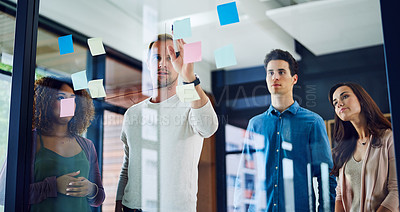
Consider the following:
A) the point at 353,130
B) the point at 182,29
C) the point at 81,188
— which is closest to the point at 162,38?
the point at 182,29

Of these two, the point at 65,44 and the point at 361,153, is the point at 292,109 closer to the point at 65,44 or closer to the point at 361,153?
the point at 361,153

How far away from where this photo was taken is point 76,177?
1.94m

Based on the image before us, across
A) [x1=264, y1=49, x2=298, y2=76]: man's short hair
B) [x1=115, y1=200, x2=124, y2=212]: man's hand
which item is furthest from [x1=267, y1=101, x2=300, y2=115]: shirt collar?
[x1=115, y1=200, x2=124, y2=212]: man's hand

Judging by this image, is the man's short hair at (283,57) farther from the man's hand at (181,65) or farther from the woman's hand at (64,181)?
the woman's hand at (64,181)

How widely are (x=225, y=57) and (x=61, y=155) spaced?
877 millimetres

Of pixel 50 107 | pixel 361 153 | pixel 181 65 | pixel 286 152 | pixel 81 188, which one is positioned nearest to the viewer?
pixel 361 153

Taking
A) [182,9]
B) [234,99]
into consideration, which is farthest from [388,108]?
[182,9]

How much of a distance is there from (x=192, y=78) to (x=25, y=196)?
0.89 metres

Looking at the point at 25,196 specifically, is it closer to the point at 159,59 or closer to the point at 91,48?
the point at 91,48

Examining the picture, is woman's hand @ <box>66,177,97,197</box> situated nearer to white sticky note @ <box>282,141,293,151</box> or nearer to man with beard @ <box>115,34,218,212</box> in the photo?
man with beard @ <box>115,34,218,212</box>

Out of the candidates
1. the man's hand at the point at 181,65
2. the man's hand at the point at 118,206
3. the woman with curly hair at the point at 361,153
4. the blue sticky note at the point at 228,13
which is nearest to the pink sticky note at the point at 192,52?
the man's hand at the point at 181,65

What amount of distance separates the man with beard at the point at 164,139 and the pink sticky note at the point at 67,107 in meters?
0.29

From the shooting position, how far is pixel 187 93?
1.73 meters

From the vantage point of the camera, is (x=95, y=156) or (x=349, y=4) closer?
(x=349, y=4)
